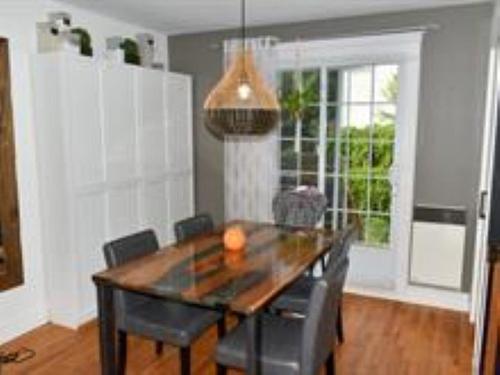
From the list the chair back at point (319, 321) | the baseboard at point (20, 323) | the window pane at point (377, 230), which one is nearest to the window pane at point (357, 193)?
the window pane at point (377, 230)

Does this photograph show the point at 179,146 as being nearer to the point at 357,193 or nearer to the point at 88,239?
the point at 88,239

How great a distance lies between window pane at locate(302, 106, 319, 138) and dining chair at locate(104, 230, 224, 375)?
2098 millimetres

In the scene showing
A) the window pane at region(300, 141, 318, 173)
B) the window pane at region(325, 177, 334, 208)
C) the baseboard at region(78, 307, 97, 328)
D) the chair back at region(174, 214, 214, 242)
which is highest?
the window pane at region(300, 141, 318, 173)

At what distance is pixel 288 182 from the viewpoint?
4.34m

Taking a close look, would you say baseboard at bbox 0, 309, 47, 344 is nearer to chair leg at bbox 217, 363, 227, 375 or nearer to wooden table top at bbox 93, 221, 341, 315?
wooden table top at bbox 93, 221, 341, 315

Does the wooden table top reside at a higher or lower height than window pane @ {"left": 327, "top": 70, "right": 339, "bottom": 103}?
lower

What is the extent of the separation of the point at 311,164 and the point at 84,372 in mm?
2583

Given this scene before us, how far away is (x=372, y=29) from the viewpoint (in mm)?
3762

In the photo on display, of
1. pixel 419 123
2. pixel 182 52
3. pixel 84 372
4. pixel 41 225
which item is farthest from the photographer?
pixel 182 52

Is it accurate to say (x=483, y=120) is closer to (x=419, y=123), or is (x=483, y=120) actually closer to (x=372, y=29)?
(x=419, y=123)

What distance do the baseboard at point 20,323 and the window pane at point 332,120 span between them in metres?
2.89

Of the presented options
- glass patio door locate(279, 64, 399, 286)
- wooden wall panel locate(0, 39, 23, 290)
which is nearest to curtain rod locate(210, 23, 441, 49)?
glass patio door locate(279, 64, 399, 286)

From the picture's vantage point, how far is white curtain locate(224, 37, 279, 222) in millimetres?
4191

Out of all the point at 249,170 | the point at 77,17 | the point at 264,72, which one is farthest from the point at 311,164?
the point at 77,17
